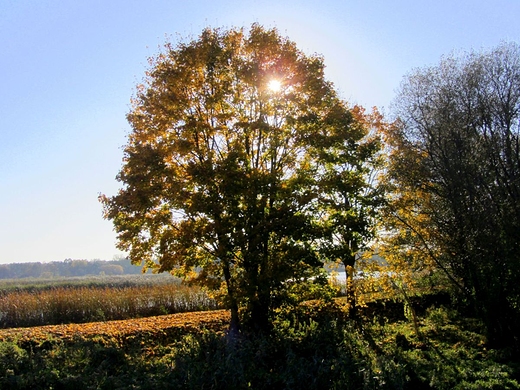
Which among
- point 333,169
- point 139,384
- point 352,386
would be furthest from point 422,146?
point 139,384

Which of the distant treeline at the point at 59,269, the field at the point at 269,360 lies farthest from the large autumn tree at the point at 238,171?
the distant treeline at the point at 59,269

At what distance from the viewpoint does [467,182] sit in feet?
44.2

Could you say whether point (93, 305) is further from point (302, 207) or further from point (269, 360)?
point (269, 360)

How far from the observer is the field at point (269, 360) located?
24.9ft

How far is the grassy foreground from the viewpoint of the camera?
7566 mm

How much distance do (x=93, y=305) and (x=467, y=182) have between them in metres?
16.9

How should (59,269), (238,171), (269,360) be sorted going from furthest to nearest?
(59,269) → (238,171) → (269,360)

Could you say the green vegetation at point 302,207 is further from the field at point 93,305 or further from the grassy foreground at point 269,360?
the field at point 93,305

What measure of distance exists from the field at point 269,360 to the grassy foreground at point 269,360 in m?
0.02

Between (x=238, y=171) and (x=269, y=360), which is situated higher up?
(x=238, y=171)

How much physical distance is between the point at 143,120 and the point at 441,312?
13.8 metres

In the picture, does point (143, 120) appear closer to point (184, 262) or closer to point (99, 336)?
point (184, 262)

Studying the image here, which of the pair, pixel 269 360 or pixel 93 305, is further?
pixel 93 305

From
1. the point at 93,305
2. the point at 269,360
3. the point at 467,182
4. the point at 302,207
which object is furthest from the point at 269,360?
the point at 93,305
